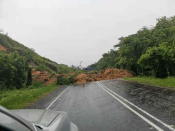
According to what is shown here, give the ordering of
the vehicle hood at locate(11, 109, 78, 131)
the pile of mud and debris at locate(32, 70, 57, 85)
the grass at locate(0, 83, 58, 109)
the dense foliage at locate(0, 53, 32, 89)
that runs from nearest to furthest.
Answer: the vehicle hood at locate(11, 109, 78, 131)
the grass at locate(0, 83, 58, 109)
the dense foliage at locate(0, 53, 32, 89)
the pile of mud and debris at locate(32, 70, 57, 85)

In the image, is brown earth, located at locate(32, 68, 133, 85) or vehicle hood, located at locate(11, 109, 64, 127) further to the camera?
brown earth, located at locate(32, 68, 133, 85)

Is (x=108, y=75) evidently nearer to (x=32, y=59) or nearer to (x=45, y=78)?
(x=45, y=78)

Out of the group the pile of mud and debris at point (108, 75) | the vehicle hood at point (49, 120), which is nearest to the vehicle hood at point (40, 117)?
the vehicle hood at point (49, 120)

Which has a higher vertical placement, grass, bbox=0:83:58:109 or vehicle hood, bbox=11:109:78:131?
vehicle hood, bbox=11:109:78:131

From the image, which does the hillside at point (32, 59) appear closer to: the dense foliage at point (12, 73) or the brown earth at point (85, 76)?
the brown earth at point (85, 76)

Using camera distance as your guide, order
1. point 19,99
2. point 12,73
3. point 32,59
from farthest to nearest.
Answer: point 32,59
point 12,73
point 19,99

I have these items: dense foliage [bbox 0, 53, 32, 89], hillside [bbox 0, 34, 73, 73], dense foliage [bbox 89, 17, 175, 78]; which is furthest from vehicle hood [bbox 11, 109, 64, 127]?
hillside [bbox 0, 34, 73, 73]

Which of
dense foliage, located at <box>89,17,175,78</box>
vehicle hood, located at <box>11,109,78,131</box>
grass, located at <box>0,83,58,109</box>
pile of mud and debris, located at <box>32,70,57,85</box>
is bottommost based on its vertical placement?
grass, located at <box>0,83,58,109</box>

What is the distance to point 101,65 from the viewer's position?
93375 millimetres

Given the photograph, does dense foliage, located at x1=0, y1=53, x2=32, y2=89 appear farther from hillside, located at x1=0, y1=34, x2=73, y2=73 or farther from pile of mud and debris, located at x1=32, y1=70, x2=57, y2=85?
hillside, located at x1=0, y1=34, x2=73, y2=73

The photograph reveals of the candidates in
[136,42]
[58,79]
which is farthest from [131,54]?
[58,79]

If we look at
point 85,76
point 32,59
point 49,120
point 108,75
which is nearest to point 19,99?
point 49,120

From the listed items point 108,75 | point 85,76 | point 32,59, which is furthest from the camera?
point 32,59

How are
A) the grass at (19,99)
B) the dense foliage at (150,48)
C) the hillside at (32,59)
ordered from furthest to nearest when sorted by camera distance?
the hillside at (32,59) → the dense foliage at (150,48) → the grass at (19,99)
